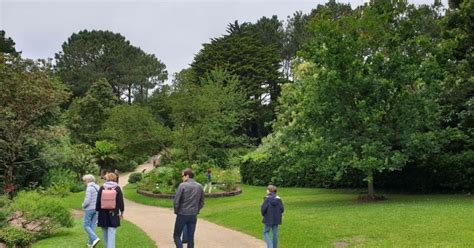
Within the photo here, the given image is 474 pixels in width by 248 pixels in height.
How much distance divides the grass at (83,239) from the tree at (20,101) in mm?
8422

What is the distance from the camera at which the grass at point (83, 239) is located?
1145 cm

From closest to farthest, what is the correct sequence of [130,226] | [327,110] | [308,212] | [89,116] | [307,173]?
[130,226], [308,212], [327,110], [307,173], [89,116]

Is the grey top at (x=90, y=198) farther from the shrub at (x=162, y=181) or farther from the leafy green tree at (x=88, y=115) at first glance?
the leafy green tree at (x=88, y=115)

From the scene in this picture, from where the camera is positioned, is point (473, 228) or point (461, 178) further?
point (461, 178)

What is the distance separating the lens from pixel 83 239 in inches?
487

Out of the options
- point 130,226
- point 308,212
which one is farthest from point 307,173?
point 130,226

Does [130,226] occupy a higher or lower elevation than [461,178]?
lower

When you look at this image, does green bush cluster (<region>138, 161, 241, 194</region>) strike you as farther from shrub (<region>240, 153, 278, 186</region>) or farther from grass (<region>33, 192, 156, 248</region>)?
grass (<region>33, 192, 156, 248</region>)

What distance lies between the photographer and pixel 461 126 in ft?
68.9

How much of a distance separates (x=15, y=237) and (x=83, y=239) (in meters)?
1.67

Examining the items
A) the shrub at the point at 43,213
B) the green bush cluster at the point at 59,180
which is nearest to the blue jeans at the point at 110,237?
the shrub at the point at 43,213

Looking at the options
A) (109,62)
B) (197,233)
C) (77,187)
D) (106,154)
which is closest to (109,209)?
(197,233)

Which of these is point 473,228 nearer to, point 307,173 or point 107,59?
point 307,173

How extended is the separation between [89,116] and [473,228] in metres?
45.6
